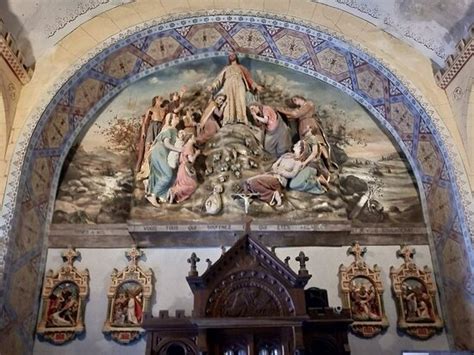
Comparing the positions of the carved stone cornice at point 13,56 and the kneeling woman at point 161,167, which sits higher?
the carved stone cornice at point 13,56

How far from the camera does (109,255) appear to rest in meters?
8.62

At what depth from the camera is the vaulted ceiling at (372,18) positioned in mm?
8367

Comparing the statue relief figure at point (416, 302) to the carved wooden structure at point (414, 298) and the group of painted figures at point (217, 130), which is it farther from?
the group of painted figures at point (217, 130)

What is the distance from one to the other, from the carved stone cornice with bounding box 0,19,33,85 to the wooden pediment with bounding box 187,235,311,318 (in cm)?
451

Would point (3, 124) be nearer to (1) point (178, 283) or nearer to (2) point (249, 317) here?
(1) point (178, 283)

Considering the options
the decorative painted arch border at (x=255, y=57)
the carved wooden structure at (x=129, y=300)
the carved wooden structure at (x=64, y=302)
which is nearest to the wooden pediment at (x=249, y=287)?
the carved wooden structure at (x=129, y=300)

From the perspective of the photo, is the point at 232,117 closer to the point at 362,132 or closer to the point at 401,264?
the point at 362,132

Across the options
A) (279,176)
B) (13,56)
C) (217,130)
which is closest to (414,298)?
(279,176)

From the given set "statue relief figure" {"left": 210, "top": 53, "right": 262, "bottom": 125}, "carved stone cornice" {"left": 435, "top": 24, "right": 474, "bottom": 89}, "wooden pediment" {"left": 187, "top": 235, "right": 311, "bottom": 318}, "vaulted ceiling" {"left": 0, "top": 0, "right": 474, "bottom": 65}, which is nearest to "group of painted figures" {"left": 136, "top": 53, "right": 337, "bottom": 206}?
"statue relief figure" {"left": 210, "top": 53, "right": 262, "bottom": 125}

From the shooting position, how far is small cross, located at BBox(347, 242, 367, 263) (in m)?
8.57

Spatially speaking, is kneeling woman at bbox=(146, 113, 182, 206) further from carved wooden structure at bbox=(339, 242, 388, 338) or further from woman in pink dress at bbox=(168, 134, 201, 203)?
carved wooden structure at bbox=(339, 242, 388, 338)

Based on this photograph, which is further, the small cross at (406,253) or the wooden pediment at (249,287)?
the small cross at (406,253)

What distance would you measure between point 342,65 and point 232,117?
7.43 ft

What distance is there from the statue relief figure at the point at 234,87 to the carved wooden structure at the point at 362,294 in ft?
10.5
